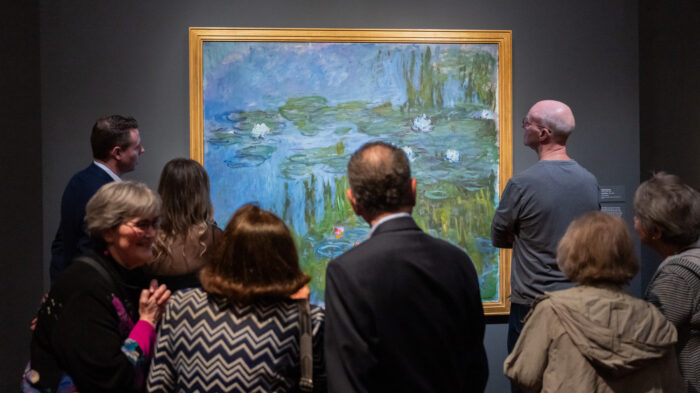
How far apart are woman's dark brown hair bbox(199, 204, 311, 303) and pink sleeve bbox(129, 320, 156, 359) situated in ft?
0.96

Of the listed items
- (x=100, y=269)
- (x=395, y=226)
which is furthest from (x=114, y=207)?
(x=395, y=226)

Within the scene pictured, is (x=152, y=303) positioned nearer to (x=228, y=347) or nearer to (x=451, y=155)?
(x=228, y=347)

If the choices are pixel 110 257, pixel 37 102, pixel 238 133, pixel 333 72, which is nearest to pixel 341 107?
pixel 333 72

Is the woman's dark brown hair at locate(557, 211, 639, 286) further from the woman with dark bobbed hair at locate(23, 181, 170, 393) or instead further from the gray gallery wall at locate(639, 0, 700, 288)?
the gray gallery wall at locate(639, 0, 700, 288)

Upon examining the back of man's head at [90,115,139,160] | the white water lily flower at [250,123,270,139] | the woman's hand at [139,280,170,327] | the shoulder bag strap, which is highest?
the white water lily flower at [250,123,270,139]

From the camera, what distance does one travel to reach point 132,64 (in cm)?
380

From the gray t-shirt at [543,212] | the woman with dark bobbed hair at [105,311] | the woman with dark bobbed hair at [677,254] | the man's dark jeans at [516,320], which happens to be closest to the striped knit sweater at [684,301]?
the woman with dark bobbed hair at [677,254]

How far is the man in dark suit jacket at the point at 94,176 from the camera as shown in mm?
2988

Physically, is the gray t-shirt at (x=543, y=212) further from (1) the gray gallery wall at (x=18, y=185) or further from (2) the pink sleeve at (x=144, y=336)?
(1) the gray gallery wall at (x=18, y=185)

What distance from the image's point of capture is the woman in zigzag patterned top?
1.79 meters

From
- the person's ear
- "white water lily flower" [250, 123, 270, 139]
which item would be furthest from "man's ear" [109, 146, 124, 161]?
the person's ear

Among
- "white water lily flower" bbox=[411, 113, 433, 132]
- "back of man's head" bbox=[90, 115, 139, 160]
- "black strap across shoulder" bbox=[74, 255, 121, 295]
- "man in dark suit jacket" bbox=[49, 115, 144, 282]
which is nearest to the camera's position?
"black strap across shoulder" bbox=[74, 255, 121, 295]

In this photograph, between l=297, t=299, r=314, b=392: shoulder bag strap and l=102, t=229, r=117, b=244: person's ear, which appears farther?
l=102, t=229, r=117, b=244: person's ear

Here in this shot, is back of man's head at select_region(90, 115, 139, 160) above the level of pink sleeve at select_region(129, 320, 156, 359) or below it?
above
